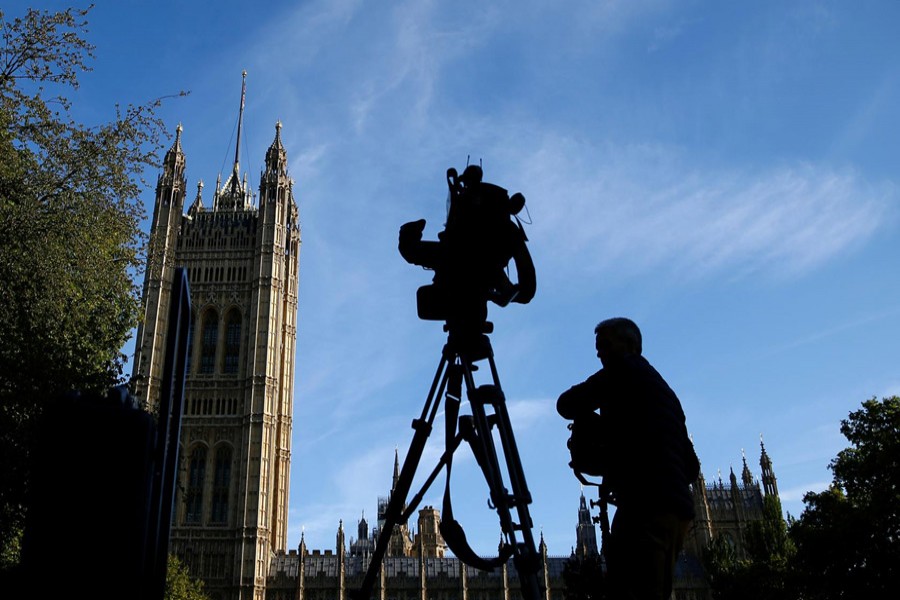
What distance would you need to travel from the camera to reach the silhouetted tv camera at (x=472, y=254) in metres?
3.93

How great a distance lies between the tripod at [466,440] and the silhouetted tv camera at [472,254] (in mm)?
142

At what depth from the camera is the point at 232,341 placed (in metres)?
56.3

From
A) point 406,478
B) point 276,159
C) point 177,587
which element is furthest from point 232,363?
point 406,478

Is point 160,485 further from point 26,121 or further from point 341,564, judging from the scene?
point 341,564

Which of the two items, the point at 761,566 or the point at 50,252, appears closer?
the point at 50,252

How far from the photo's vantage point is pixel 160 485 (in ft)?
9.20

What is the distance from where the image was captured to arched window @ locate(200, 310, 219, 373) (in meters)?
55.3

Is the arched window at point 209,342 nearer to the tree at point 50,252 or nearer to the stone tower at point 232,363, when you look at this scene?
the stone tower at point 232,363

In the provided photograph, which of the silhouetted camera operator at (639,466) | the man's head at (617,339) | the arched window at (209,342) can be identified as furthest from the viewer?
the arched window at (209,342)

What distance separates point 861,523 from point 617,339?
20700 mm

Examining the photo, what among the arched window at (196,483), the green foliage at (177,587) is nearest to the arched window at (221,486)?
the arched window at (196,483)

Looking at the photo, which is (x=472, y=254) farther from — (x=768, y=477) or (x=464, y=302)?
(x=768, y=477)

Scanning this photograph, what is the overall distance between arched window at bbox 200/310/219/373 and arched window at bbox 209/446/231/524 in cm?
600

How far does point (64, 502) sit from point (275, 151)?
6173cm
